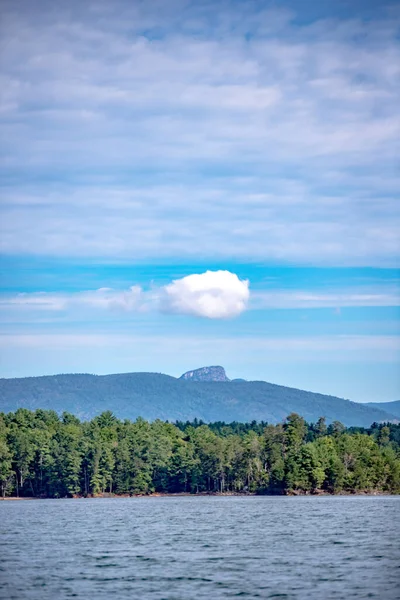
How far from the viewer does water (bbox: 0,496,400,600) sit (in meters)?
55.0

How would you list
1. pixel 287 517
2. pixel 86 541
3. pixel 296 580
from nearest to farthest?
pixel 296 580 → pixel 86 541 → pixel 287 517

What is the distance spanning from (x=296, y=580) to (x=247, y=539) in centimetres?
2954

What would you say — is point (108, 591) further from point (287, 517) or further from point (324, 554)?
point (287, 517)

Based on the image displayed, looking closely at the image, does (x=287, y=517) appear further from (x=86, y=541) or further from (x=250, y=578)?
(x=250, y=578)

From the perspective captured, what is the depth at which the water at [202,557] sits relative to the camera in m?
55.0

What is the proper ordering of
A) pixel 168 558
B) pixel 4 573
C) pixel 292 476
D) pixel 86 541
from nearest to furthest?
1. pixel 4 573
2. pixel 168 558
3. pixel 86 541
4. pixel 292 476

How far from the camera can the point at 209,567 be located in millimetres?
65250

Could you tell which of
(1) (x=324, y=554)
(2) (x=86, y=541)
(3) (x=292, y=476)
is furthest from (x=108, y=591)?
(3) (x=292, y=476)

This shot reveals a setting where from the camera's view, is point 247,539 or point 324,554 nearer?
point 324,554

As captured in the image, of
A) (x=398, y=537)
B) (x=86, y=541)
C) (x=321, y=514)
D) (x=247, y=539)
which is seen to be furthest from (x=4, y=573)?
(x=321, y=514)

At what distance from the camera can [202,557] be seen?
7181 centimetres

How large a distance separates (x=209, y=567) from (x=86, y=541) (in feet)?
78.2

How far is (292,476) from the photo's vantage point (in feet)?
648

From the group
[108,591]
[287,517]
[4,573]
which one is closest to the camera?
[108,591]
